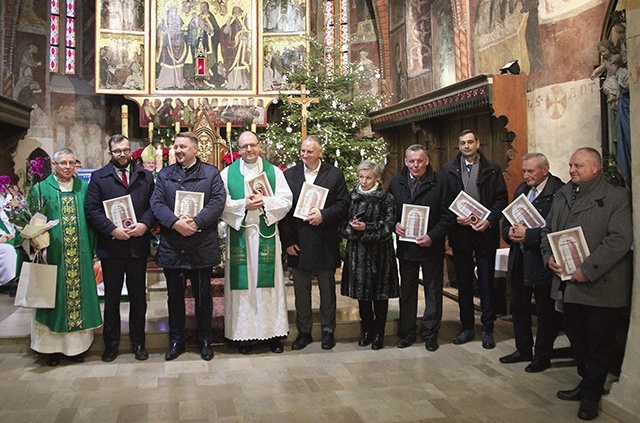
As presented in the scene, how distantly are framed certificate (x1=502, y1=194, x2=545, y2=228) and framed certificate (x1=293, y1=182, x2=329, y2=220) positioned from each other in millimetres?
1441

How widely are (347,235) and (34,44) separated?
9615mm

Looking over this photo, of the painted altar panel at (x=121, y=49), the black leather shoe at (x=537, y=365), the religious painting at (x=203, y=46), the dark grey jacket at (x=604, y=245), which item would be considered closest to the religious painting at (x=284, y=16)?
the religious painting at (x=203, y=46)

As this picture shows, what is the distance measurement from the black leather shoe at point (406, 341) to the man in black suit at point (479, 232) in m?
0.41

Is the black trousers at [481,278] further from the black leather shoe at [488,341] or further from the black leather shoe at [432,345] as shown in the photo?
the black leather shoe at [432,345]

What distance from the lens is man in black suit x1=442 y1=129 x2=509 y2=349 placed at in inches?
200

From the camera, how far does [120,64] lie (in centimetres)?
1138

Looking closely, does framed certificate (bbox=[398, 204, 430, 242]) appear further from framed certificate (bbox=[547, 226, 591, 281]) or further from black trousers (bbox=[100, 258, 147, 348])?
black trousers (bbox=[100, 258, 147, 348])

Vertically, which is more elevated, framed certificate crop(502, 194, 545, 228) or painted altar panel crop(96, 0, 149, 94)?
painted altar panel crop(96, 0, 149, 94)

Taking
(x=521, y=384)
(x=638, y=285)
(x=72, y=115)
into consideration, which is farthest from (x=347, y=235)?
(x=72, y=115)

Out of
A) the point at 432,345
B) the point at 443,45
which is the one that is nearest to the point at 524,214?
the point at 432,345

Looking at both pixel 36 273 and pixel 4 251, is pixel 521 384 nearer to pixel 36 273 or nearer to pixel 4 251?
pixel 36 273

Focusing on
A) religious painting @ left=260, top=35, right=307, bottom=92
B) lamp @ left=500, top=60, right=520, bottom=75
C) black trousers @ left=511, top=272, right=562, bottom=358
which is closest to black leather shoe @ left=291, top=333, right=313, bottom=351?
black trousers @ left=511, top=272, right=562, bottom=358

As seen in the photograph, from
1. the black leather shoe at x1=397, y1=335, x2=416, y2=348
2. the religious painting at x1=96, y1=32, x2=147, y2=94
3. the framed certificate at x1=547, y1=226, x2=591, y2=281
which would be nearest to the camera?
the framed certificate at x1=547, y1=226, x2=591, y2=281

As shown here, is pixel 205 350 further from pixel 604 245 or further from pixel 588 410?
pixel 604 245
